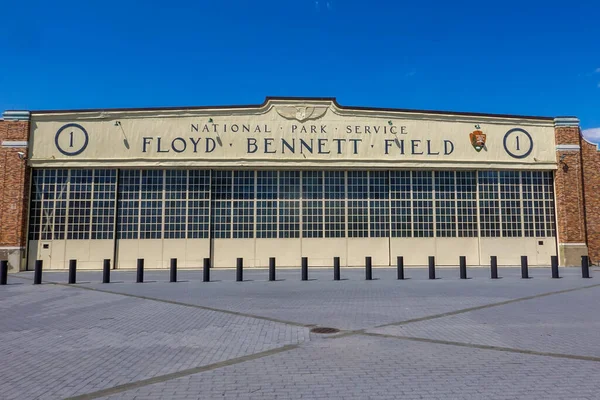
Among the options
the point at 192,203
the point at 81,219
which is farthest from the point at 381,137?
the point at 81,219

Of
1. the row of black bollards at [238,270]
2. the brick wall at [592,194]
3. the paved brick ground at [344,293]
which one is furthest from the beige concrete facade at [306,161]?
the row of black bollards at [238,270]

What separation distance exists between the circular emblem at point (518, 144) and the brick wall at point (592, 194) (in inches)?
114

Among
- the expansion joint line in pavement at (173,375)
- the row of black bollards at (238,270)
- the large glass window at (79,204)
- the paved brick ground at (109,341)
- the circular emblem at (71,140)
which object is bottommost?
the paved brick ground at (109,341)

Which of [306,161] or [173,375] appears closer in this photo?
[173,375]

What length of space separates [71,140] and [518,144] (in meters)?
22.6

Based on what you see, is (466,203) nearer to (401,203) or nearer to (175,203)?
(401,203)

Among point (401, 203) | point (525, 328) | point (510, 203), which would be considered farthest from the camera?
point (510, 203)

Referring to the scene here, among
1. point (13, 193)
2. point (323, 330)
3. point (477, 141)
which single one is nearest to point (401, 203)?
point (477, 141)

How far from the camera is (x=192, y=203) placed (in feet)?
67.4

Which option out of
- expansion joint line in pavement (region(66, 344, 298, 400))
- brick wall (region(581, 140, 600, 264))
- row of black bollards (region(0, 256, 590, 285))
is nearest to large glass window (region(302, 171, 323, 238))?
row of black bollards (region(0, 256, 590, 285))

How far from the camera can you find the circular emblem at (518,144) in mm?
21844

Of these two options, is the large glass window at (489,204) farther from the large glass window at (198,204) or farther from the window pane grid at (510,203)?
the large glass window at (198,204)

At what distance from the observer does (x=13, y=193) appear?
19.7 m

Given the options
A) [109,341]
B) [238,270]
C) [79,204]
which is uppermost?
[79,204]
